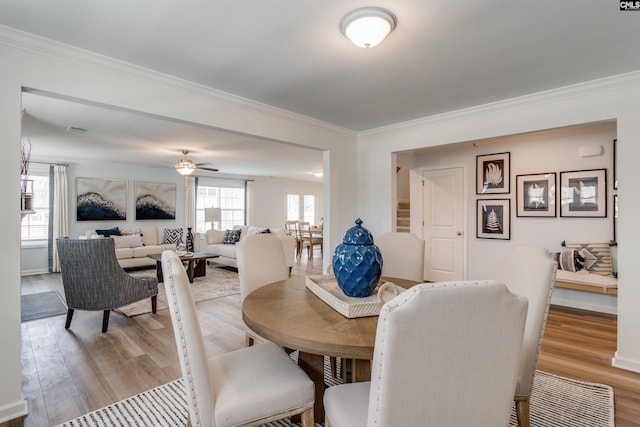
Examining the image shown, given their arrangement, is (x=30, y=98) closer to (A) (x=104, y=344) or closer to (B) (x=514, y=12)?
(A) (x=104, y=344)

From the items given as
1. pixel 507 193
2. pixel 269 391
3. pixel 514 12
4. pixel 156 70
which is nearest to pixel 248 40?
pixel 156 70

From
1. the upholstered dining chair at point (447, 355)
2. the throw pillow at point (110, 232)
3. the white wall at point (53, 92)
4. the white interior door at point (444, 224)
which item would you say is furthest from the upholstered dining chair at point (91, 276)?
the white interior door at point (444, 224)

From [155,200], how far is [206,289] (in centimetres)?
363

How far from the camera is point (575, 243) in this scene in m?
3.84

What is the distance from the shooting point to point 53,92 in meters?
2.04

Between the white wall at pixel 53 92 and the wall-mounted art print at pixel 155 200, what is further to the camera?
the wall-mounted art print at pixel 155 200

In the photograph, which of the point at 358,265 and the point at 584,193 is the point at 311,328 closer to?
the point at 358,265

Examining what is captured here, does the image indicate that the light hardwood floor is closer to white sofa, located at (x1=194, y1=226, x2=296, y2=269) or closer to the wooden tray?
the wooden tray

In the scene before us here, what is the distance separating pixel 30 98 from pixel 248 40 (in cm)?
259

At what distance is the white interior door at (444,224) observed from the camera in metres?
4.89

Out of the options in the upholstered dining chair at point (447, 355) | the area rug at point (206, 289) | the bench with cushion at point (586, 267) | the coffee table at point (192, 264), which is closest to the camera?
the upholstered dining chair at point (447, 355)

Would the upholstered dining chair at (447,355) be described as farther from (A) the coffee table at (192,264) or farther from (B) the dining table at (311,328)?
(A) the coffee table at (192,264)

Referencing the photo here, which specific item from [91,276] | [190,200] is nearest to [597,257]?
[91,276]

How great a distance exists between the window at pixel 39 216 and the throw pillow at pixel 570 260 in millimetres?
8667
